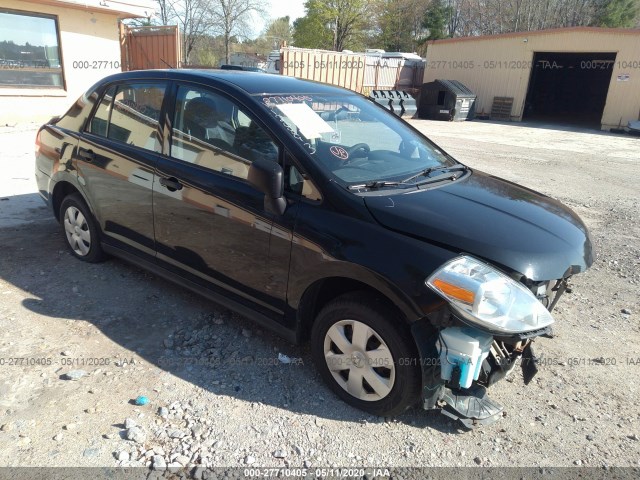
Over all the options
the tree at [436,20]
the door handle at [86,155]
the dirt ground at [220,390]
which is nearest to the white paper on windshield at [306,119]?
the dirt ground at [220,390]

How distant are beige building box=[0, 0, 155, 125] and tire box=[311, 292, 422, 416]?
12.3m

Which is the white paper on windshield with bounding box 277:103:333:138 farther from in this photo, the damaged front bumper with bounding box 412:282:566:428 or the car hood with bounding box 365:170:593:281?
the damaged front bumper with bounding box 412:282:566:428

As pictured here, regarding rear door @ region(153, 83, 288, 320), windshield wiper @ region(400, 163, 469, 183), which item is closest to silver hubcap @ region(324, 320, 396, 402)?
rear door @ region(153, 83, 288, 320)

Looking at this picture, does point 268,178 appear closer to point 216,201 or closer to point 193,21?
point 216,201

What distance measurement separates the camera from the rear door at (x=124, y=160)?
3.59 meters

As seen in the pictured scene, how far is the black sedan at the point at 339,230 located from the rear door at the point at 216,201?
Answer: 0.01 meters

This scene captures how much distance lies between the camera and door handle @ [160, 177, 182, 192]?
333cm

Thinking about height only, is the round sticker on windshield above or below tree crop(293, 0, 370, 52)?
below

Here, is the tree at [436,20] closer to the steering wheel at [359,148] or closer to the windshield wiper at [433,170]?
the windshield wiper at [433,170]

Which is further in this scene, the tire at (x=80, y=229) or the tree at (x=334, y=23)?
the tree at (x=334, y=23)

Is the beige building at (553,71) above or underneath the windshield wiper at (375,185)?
above

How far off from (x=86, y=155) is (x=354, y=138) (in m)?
2.38

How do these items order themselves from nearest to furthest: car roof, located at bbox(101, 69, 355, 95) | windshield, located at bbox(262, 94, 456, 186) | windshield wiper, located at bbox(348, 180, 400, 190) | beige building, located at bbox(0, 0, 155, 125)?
windshield wiper, located at bbox(348, 180, 400, 190) < windshield, located at bbox(262, 94, 456, 186) < car roof, located at bbox(101, 69, 355, 95) < beige building, located at bbox(0, 0, 155, 125)

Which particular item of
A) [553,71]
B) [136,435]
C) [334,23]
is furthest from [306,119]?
[334,23]
